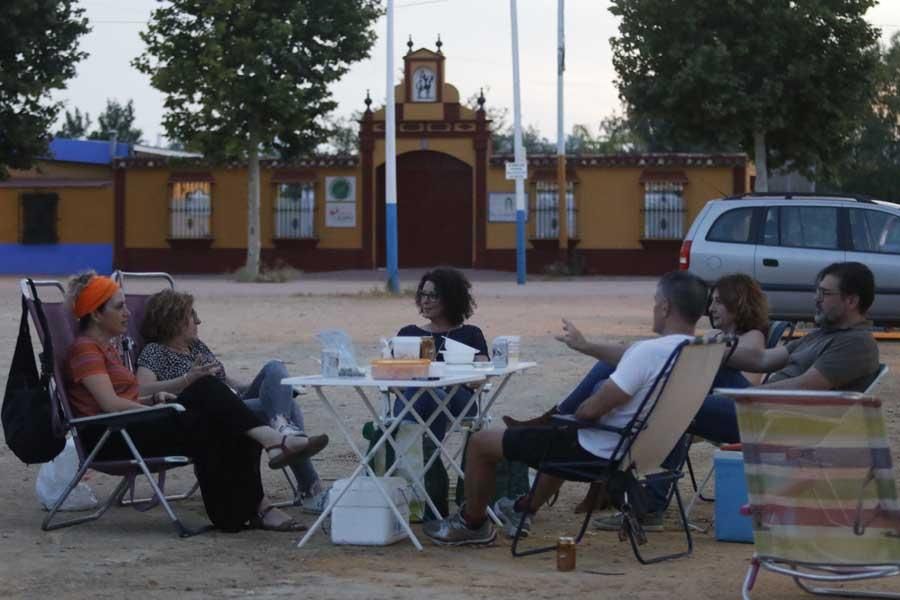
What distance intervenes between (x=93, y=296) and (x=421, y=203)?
35927 millimetres

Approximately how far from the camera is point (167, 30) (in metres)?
38.8

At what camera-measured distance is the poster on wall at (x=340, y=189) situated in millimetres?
42750

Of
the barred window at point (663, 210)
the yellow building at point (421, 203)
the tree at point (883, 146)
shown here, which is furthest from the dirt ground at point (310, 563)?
the tree at point (883, 146)

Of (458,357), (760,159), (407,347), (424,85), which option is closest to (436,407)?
(458,357)

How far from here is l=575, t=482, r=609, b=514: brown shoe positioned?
683 centimetres

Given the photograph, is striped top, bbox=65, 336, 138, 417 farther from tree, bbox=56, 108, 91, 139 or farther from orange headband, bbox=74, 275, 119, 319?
tree, bbox=56, 108, 91, 139

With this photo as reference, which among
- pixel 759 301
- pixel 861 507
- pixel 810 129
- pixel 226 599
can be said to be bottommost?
pixel 226 599

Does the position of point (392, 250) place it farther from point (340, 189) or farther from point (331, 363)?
point (331, 363)

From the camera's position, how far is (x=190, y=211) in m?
44.3

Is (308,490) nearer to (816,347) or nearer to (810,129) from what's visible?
(816,347)

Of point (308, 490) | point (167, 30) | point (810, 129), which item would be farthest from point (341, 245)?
point (308, 490)

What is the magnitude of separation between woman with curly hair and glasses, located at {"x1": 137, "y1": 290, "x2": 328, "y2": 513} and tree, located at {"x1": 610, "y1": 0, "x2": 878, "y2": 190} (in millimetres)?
27445

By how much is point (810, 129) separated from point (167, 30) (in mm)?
13829

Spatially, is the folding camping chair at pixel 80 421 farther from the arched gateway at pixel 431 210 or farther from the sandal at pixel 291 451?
the arched gateway at pixel 431 210
